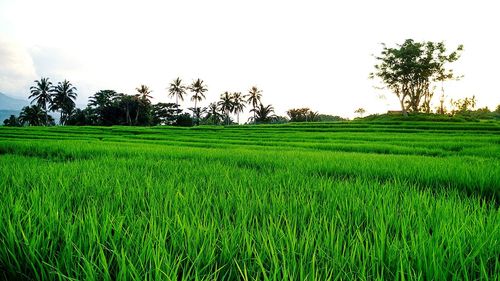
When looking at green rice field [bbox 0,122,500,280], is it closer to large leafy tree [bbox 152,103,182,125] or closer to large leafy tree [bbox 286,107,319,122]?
large leafy tree [bbox 152,103,182,125]

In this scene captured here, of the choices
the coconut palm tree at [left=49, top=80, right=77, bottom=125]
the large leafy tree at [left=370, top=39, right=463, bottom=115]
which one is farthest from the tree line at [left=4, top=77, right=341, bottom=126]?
the large leafy tree at [left=370, top=39, right=463, bottom=115]

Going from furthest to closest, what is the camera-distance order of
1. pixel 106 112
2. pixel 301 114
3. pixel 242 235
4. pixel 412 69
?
1. pixel 301 114
2. pixel 106 112
3. pixel 412 69
4. pixel 242 235

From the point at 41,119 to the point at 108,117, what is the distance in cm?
1937

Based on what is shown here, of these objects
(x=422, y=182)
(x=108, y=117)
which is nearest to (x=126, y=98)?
(x=108, y=117)

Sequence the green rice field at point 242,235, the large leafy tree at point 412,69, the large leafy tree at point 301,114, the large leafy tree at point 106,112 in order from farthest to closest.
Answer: the large leafy tree at point 301,114
the large leafy tree at point 106,112
the large leafy tree at point 412,69
the green rice field at point 242,235

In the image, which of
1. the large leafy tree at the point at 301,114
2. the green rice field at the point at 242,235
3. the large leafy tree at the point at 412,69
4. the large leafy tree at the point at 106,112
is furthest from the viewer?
the large leafy tree at the point at 301,114

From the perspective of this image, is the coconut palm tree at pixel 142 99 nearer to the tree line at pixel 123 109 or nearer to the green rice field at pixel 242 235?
the tree line at pixel 123 109

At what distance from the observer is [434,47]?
3656 centimetres

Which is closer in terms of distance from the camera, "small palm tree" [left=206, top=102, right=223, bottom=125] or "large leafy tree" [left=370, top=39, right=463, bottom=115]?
"large leafy tree" [left=370, top=39, right=463, bottom=115]

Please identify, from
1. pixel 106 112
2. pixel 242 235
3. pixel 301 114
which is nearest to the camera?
pixel 242 235

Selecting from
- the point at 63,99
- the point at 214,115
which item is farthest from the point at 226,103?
the point at 63,99

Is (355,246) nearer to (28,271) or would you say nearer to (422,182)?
(28,271)

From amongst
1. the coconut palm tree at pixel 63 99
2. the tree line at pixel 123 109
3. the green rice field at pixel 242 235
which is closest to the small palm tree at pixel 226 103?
the tree line at pixel 123 109

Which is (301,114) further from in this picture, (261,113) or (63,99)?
(63,99)
